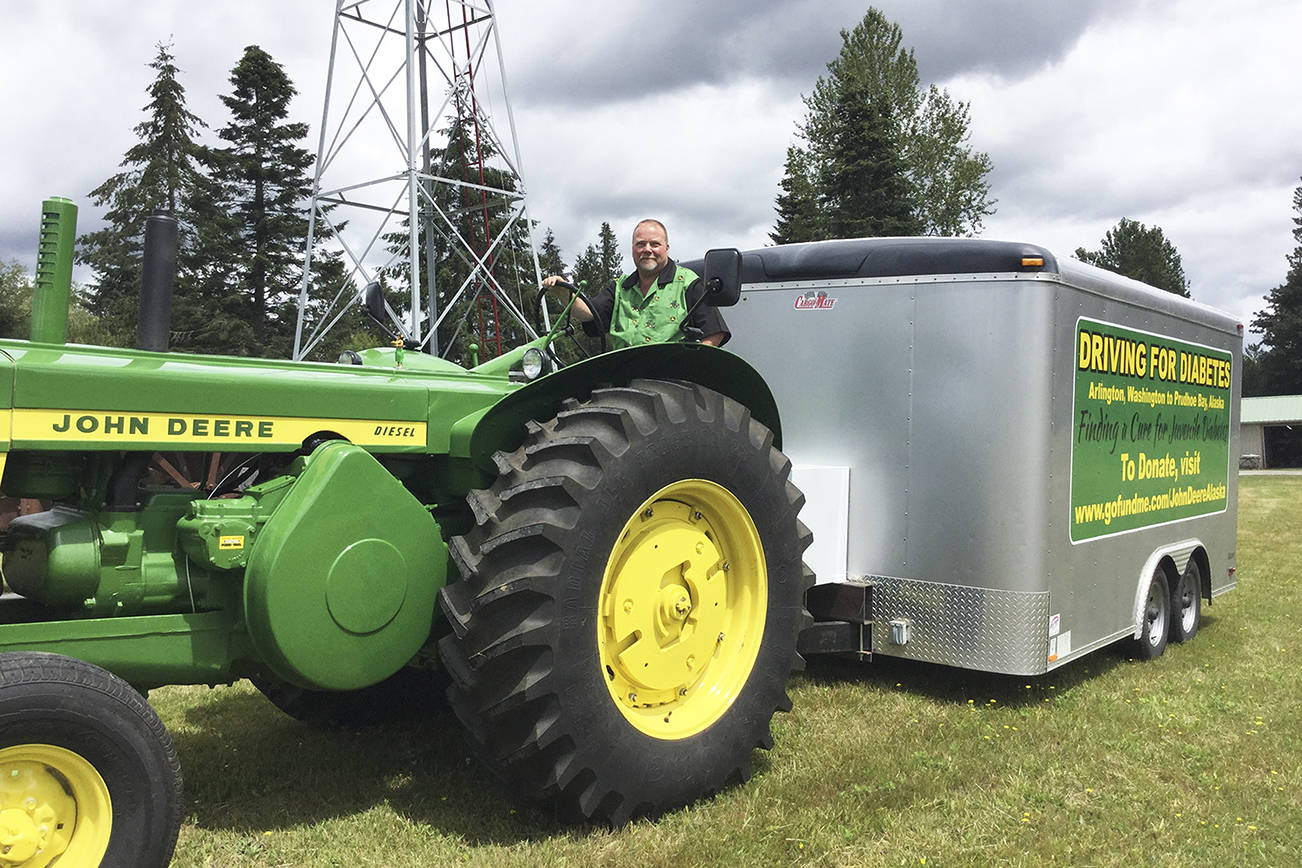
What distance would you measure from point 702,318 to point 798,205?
34.2 metres

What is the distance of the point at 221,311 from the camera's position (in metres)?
30.2

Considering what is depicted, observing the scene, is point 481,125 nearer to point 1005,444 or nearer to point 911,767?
point 1005,444

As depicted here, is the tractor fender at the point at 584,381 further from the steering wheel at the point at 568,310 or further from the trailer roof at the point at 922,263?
the trailer roof at the point at 922,263

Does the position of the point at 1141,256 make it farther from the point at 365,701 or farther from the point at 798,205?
the point at 365,701

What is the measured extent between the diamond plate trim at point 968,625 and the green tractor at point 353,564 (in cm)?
161

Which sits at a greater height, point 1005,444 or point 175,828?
point 1005,444

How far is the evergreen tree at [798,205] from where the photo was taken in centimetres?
3616

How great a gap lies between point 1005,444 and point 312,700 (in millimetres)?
3443

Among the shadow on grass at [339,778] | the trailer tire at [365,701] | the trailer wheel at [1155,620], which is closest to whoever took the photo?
the shadow on grass at [339,778]

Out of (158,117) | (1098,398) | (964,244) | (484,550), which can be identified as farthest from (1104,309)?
(158,117)

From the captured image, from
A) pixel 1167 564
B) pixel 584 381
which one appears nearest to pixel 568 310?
pixel 584 381

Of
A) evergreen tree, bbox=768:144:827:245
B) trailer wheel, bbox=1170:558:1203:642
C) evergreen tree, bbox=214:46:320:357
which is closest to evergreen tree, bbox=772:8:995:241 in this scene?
evergreen tree, bbox=768:144:827:245

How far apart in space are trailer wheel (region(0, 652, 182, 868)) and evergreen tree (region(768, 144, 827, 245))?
34.1 m

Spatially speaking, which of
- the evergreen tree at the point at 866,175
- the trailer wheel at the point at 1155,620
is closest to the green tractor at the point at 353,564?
the trailer wheel at the point at 1155,620
